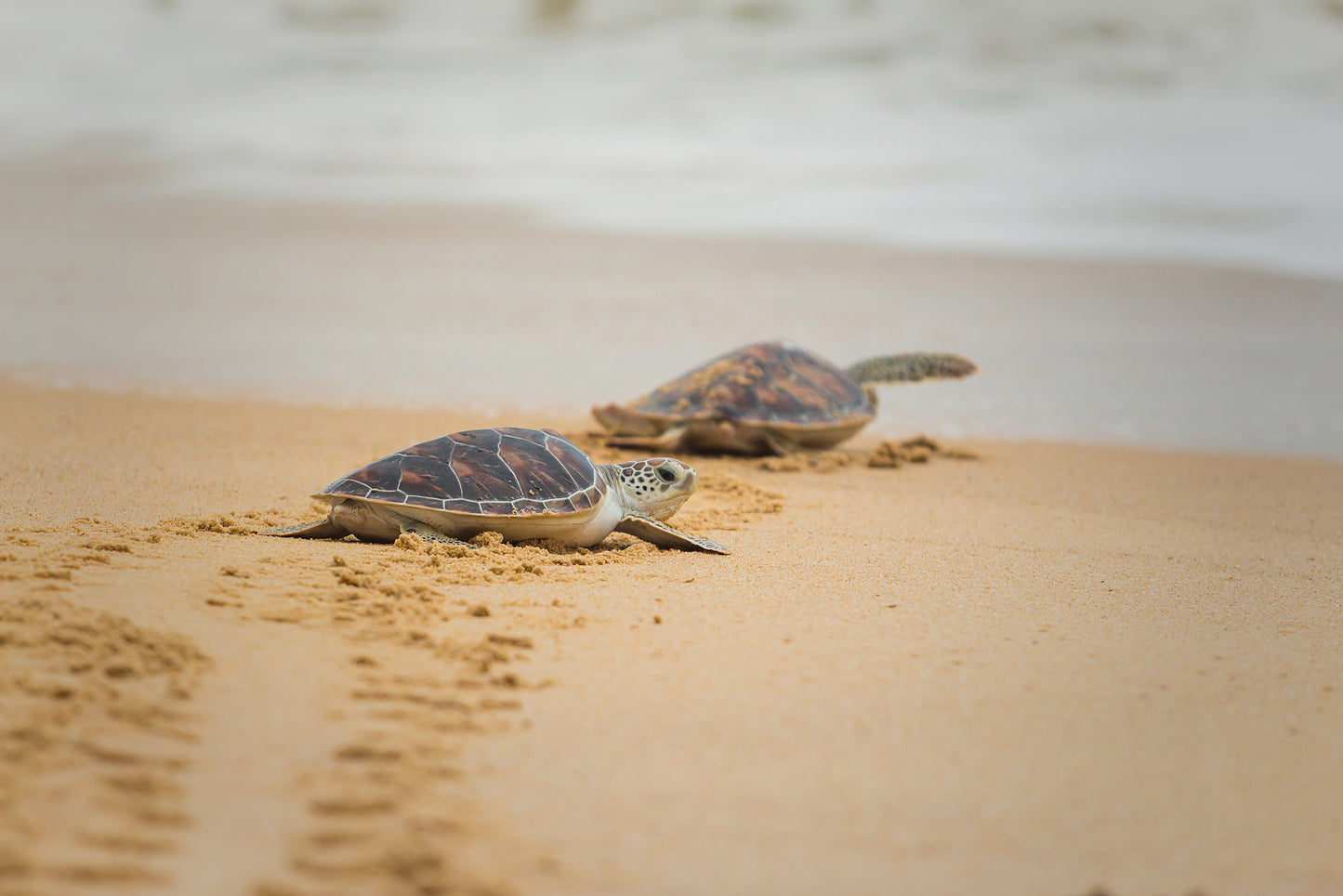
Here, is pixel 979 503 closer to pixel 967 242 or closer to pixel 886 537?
pixel 886 537

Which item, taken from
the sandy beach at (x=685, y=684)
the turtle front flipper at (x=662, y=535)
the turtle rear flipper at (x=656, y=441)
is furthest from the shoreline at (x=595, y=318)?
the turtle front flipper at (x=662, y=535)

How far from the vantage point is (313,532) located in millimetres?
4184

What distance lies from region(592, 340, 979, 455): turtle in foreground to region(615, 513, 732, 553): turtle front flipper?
239 cm

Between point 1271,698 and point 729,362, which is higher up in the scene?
point 729,362

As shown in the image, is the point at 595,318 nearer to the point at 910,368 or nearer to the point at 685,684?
the point at 910,368

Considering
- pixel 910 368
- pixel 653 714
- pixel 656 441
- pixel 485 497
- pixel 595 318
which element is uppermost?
pixel 595 318

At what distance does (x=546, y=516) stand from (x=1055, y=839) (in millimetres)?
2275

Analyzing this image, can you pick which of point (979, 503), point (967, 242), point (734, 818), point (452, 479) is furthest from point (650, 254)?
point (734, 818)

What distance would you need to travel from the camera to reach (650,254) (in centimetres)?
1462

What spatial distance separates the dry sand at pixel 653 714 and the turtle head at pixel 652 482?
0.23 meters

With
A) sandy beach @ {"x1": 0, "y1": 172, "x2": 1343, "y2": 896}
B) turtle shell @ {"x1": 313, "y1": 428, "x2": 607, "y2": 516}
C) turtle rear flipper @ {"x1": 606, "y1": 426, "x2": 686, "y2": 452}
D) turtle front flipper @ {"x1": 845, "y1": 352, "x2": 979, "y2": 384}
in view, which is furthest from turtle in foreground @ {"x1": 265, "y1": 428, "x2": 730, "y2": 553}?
turtle front flipper @ {"x1": 845, "y1": 352, "x2": 979, "y2": 384}

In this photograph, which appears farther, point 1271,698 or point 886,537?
point 886,537

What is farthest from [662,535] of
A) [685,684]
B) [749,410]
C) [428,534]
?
[749,410]

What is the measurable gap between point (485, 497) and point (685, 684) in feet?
4.74
